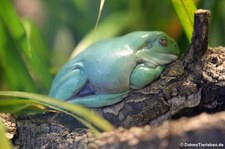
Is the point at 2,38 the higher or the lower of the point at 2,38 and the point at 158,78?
the higher

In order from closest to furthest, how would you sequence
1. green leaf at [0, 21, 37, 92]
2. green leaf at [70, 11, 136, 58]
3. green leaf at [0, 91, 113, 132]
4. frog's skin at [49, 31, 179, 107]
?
green leaf at [0, 91, 113, 132]
frog's skin at [49, 31, 179, 107]
green leaf at [0, 21, 37, 92]
green leaf at [70, 11, 136, 58]

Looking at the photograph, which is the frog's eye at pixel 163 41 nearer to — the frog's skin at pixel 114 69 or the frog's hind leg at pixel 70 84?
the frog's skin at pixel 114 69

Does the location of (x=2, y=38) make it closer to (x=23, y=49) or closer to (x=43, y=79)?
(x=23, y=49)

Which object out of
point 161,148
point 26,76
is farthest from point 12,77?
point 161,148

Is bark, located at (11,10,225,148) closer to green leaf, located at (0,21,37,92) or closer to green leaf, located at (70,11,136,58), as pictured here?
green leaf, located at (0,21,37,92)

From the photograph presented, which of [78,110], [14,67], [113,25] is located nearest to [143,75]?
[78,110]

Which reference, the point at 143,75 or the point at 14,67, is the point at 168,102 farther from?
the point at 14,67

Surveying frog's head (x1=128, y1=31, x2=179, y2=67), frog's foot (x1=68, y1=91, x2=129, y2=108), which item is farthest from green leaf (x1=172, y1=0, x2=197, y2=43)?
frog's foot (x1=68, y1=91, x2=129, y2=108)
